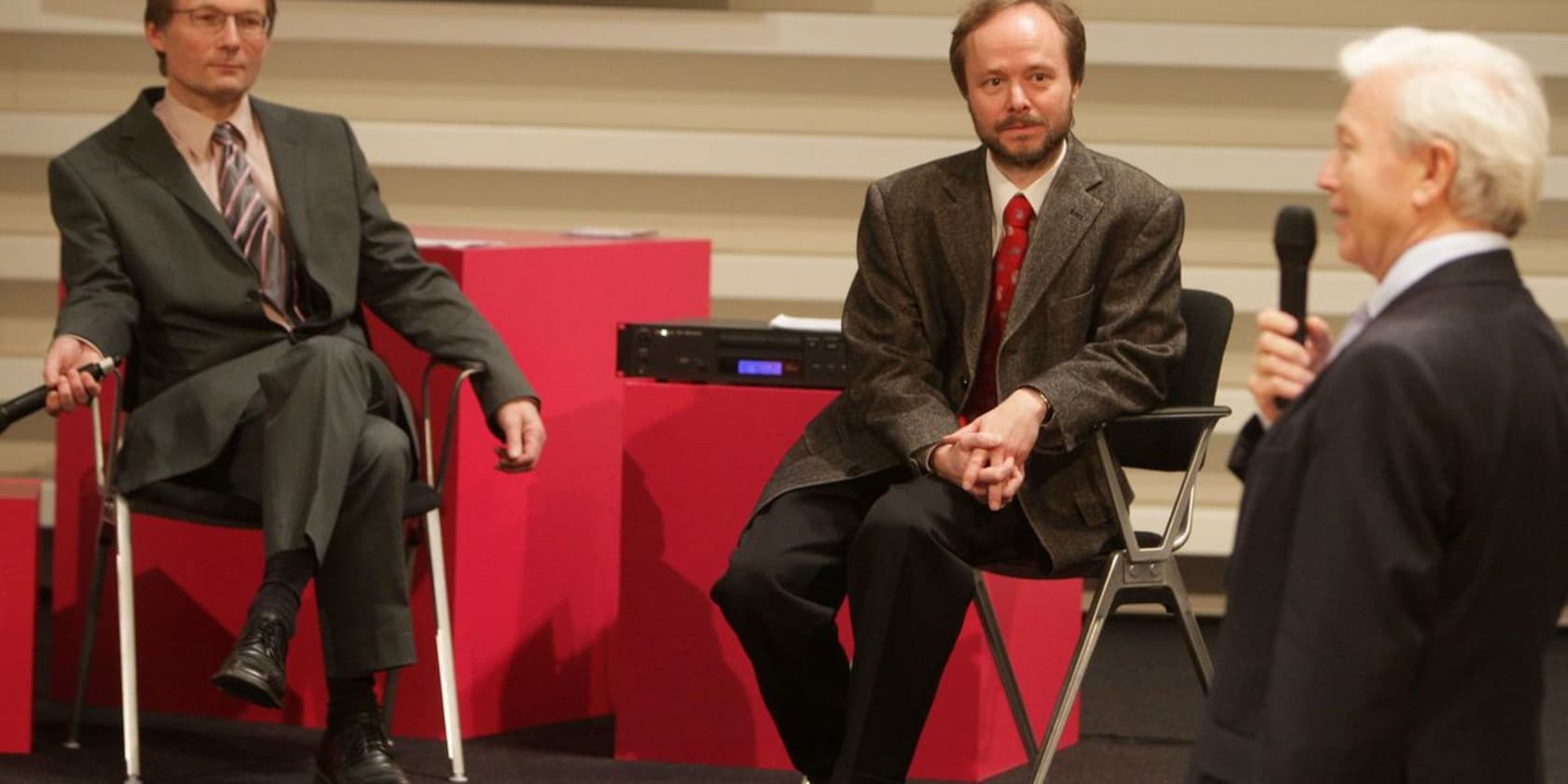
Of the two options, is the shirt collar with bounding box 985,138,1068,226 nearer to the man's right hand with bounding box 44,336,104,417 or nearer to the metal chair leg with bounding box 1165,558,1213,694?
the metal chair leg with bounding box 1165,558,1213,694

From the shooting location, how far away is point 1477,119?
1878 millimetres

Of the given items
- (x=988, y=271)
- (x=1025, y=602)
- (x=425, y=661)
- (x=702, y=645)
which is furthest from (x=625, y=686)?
(x=988, y=271)

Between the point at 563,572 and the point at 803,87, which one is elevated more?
the point at 803,87

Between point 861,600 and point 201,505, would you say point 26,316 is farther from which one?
point 861,600

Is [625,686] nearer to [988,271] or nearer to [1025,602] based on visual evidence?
[1025,602]

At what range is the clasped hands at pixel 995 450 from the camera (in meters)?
3.21

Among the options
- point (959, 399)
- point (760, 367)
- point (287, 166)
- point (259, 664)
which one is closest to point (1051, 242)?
point (959, 399)

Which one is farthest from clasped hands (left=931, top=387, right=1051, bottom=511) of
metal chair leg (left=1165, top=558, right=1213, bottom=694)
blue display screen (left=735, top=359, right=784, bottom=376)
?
blue display screen (left=735, top=359, right=784, bottom=376)

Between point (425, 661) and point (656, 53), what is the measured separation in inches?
75.4

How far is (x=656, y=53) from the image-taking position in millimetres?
5406

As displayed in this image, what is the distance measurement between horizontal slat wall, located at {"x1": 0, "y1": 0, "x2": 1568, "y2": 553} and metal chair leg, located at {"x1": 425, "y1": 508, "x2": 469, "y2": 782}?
175cm

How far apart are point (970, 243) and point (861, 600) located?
2.02 feet

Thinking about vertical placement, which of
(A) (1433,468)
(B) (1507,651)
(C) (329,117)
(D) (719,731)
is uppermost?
(C) (329,117)

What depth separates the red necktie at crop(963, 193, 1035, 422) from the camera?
342 centimetres
